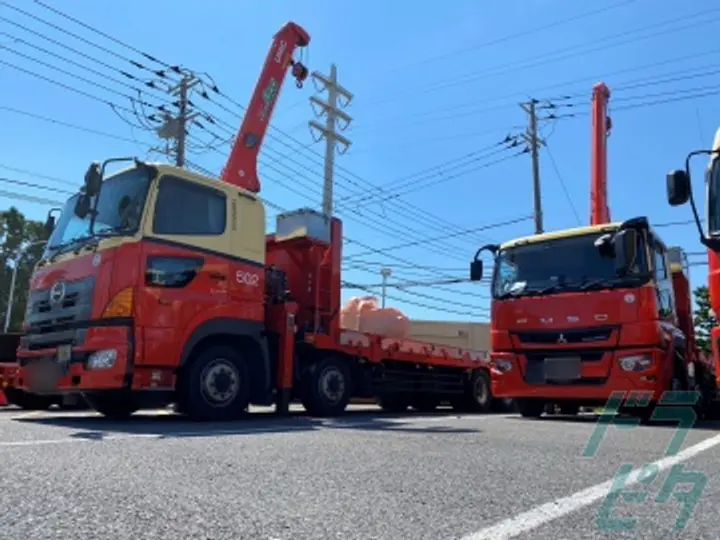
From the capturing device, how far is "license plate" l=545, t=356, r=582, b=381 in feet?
29.6

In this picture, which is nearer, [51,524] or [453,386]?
[51,524]

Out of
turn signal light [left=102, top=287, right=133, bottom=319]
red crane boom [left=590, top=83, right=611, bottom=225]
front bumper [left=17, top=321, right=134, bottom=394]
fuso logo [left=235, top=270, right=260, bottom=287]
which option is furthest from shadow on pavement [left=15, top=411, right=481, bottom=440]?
red crane boom [left=590, top=83, right=611, bottom=225]

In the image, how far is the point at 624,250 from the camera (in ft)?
28.6

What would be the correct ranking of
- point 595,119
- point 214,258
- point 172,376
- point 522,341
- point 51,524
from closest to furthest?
point 51,524 < point 172,376 < point 214,258 < point 522,341 < point 595,119

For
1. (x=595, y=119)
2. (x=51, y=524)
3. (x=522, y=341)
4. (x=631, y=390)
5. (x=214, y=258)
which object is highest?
(x=595, y=119)

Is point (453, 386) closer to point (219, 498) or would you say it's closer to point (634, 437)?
point (634, 437)

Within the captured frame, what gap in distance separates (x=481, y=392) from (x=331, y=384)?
4.64m

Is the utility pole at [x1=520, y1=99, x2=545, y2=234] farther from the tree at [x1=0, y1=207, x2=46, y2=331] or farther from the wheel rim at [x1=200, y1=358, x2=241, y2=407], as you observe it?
the tree at [x1=0, y1=207, x2=46, y2=331]

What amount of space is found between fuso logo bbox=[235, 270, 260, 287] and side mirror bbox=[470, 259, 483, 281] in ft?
13.4

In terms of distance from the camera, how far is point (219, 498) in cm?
326

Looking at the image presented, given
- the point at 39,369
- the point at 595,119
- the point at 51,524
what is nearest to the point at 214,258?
the point at 39,369

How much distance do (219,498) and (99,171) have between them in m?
5.36

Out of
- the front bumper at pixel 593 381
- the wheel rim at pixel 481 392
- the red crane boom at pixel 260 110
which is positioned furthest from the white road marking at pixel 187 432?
the wheel rim at pixel 481 392

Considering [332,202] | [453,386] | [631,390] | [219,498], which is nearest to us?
[219,498]
